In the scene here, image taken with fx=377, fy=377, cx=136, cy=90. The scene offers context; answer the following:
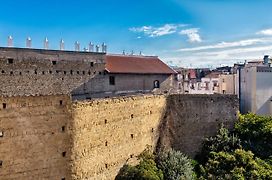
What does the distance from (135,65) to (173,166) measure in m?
9.26

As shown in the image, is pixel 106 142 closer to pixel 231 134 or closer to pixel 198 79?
pixel 231 134

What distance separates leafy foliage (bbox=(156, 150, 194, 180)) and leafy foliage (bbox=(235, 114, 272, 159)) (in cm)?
470

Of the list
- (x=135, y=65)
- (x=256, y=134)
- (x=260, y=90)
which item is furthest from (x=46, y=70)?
(x=260, y=90)

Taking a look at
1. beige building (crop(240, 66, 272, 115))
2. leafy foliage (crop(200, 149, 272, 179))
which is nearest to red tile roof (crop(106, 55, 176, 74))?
beige building (crop(240, 66, 272, 115))

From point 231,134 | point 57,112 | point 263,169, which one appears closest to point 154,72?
point 231,134

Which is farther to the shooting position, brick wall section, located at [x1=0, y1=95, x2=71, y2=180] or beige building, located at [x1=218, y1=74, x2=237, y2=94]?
beige building, located at [x1=218, y1=74, x2=237, y2=94]

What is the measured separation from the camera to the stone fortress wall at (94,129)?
43.2 feet

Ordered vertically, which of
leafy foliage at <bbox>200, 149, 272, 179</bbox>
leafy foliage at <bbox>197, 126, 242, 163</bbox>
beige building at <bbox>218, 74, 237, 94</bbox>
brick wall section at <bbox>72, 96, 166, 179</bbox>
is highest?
beige building at <bbox>218, 74, 237, 94</bbox>

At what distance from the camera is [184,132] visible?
73.4ft

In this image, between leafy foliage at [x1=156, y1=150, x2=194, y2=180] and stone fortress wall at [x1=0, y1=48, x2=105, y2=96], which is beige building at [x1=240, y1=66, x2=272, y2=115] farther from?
stone fortress wall at [x1=0, y1=48, x2=105, y2=96]

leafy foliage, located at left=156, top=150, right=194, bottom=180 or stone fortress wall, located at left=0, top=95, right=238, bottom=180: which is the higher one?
stone fortress wall, located at left=0, top=95, right=238, bottom=180

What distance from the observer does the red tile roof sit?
24.9 meters

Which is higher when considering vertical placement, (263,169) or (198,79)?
(198,79)

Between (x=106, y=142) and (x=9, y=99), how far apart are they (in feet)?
17.5
